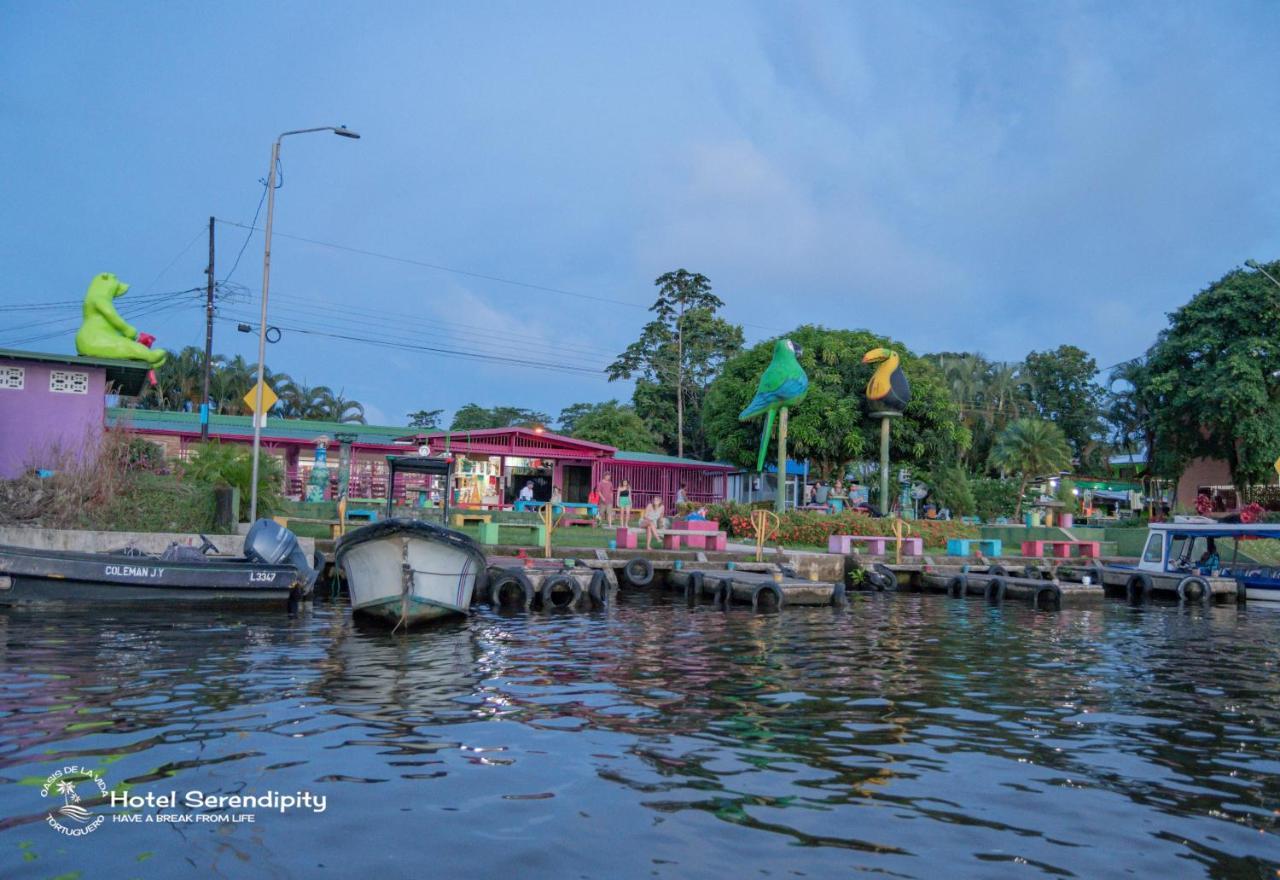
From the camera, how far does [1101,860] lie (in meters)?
5.27

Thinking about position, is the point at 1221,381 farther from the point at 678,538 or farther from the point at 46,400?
the point at 46,400

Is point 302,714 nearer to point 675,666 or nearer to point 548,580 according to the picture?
point 675,666

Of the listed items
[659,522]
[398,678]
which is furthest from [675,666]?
[659,522]

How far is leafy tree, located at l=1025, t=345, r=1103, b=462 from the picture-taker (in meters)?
62.2

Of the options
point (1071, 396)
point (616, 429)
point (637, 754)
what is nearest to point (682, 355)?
point (616, 429)

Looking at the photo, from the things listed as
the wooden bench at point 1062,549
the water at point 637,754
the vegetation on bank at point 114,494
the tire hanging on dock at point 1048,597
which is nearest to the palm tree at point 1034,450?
the wooden bench at point 1062,549

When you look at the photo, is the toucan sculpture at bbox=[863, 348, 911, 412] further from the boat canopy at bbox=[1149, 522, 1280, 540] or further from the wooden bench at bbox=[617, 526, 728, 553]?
the wooden bench at bbox=[617, 526, 728, 553]

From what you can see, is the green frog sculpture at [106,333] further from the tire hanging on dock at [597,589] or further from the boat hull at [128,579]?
the tire hanging on dock at [597,589]

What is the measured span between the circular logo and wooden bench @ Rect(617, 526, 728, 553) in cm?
1888

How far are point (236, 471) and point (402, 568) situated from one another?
346 inches

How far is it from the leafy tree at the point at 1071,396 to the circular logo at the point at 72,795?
63.1 m

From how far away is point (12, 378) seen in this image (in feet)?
72.8

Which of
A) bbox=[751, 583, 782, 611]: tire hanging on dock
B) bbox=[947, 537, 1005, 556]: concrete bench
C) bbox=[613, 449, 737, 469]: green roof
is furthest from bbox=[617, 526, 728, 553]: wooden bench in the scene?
bbox=[613, 449, 737, 469]: green roof

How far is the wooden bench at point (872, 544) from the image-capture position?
27.6 meters
